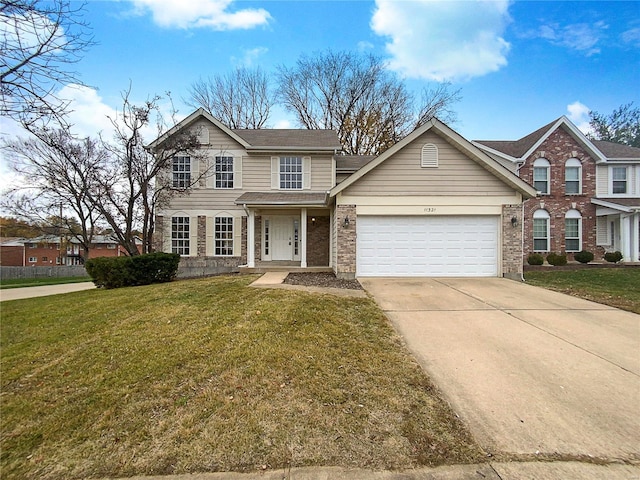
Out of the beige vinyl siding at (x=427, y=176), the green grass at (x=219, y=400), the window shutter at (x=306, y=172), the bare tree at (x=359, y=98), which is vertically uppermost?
the bare tree at (x=359, y=98)

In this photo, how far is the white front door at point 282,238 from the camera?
1421cm

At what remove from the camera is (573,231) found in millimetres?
16609

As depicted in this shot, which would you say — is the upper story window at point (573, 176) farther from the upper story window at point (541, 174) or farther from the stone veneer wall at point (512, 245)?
the stone veneer wall at point (512, 245)

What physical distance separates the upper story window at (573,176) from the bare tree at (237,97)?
73.7ft

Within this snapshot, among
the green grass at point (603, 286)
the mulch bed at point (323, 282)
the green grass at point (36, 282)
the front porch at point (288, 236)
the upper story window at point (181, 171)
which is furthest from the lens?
the green grass at point (36, 282)

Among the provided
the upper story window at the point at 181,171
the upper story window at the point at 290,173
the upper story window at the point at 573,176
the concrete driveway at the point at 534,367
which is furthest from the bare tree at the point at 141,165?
the upper story window at the point at 573,176

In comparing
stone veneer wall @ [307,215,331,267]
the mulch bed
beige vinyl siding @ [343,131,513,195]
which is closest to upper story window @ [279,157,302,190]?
stone veneer wall @ [307,215,331,267]

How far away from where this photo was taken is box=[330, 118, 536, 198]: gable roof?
9844 mm

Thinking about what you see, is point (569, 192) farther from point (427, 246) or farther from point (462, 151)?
point (427, 246)

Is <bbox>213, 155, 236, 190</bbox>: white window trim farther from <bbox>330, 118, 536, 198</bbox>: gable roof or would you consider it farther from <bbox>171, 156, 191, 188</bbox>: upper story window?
<bbox>330, 118, 536, 198</bbox>: gable roof

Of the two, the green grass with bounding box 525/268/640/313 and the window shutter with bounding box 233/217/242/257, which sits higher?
the window shutter with bounding box 233/217/242/257

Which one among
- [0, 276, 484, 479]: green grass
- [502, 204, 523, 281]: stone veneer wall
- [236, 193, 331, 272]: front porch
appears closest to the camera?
[0, 276, 484, 479]: green grass

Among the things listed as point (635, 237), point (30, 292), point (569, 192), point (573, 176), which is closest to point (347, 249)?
point (30, 292)

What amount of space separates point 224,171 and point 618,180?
2149cm
